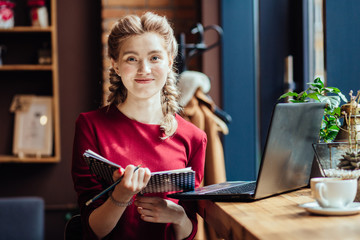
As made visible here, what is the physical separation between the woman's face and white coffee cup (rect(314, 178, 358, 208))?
0.59 m

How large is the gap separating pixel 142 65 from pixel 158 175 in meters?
0.35

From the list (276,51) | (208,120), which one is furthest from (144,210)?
(276,51)

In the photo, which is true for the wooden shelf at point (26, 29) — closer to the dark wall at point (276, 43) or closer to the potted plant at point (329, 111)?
the dark wall at point (276, 43)

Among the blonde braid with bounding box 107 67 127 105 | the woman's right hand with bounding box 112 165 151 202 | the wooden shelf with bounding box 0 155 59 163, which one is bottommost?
the wooden shelf with bounding box 0 155 59 163

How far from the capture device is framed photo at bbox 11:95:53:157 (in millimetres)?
3422

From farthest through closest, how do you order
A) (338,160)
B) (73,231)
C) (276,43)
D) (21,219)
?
1. (21,219)
2. (276,43)
3. (73,231)
4. (338,160)

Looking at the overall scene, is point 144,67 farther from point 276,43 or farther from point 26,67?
point 26,67

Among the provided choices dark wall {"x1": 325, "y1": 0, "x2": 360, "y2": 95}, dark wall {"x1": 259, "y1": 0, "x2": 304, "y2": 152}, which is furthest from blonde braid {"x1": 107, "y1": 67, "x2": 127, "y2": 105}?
dark wall {"x1": 259, "y1": 0, "x2": 304, "y2": 152}

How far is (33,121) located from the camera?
11.3ft

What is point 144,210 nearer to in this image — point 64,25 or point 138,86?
point 138,86

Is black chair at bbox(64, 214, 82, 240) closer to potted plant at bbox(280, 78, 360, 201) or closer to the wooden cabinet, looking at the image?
potted plant at bbox(280, 78, 360, 201)

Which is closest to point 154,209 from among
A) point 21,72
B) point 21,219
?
point 21,219

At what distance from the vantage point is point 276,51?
2643 mm

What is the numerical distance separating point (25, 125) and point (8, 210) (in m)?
0.81
